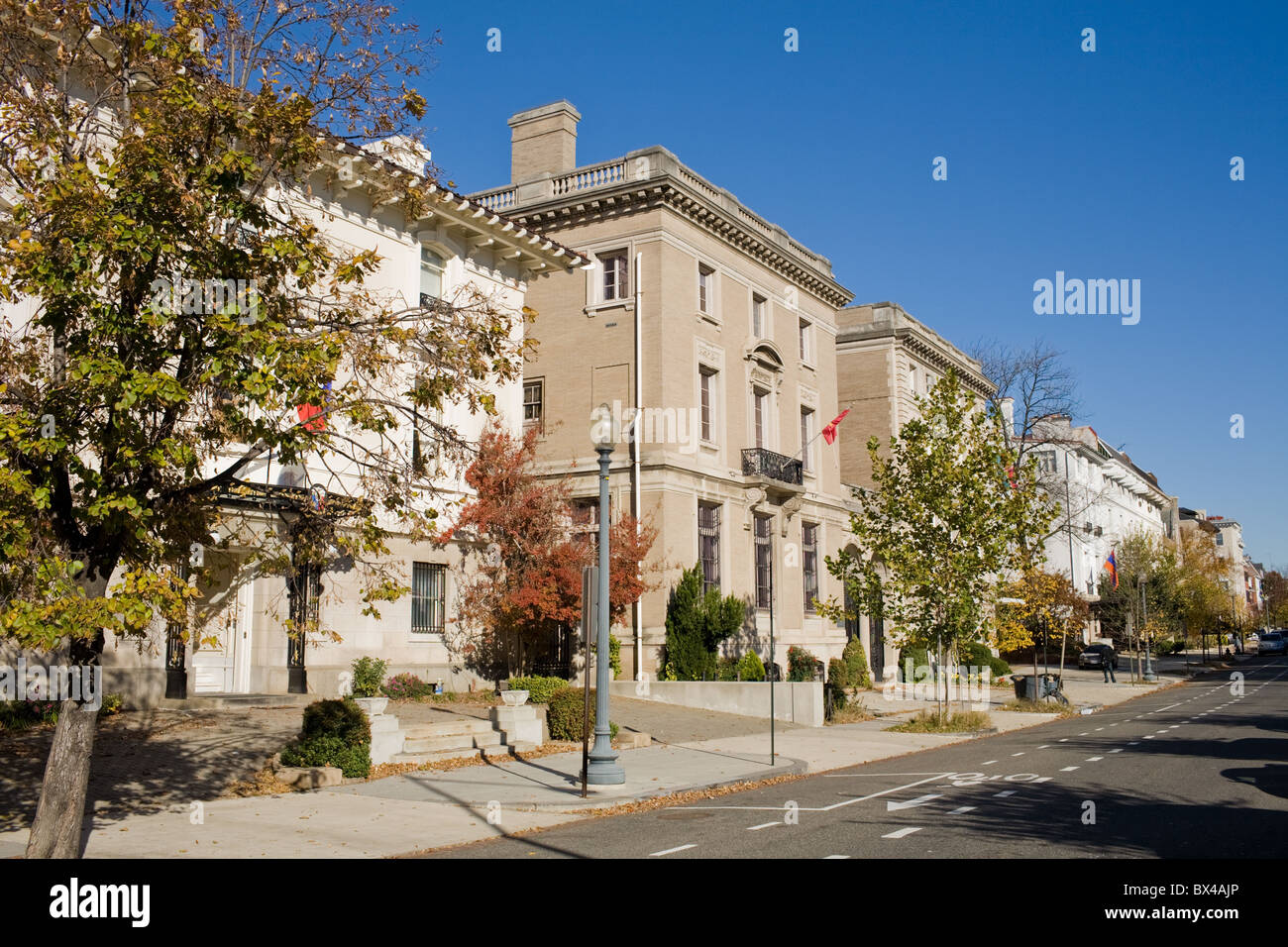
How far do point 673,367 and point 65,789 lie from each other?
81.3ft

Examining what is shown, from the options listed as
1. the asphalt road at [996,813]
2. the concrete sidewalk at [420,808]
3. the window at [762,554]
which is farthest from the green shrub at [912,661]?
the concrete sidewalk at [420,808]

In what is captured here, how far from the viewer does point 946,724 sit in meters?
26.1

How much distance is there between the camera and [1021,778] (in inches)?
613

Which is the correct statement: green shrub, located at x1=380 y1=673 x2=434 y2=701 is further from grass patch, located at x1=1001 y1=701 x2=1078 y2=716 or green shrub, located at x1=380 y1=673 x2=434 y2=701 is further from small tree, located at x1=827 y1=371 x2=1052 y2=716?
grass patch, located at x1=1001 y1=701 x2=1078 y2=716

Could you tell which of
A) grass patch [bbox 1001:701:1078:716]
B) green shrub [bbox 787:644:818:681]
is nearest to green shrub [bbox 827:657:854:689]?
green shrub [bbox 787:644:818:681]

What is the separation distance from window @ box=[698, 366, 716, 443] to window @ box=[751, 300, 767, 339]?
368cm

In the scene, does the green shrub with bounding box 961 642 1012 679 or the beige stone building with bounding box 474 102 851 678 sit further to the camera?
the green shrub with bounding box 961 642 1012 679

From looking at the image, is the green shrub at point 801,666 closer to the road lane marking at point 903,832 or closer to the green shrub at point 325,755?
the green shrub at point 325,755

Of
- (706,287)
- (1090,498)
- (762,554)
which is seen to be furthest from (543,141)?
(1090,498)

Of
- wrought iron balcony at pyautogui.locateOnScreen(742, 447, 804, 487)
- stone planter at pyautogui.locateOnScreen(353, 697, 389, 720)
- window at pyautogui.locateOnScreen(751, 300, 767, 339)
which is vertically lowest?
stone planter at pyautogui.locateOnScreen(353, 697, 389, 720)

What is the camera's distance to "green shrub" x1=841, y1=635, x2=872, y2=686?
38250 millimetres

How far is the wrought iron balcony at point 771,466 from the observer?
117ft
